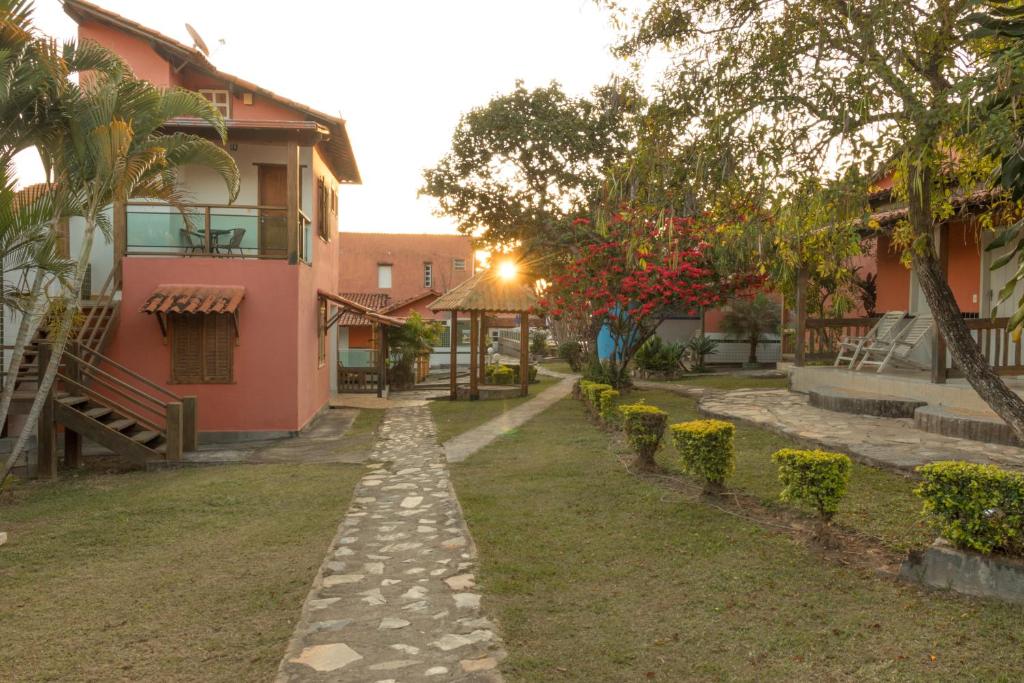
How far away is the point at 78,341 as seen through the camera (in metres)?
11.4

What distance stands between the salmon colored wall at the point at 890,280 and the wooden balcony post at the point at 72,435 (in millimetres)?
15096

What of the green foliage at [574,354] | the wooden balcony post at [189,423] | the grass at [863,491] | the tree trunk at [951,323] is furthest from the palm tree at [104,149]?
the green foliage at [574,354]

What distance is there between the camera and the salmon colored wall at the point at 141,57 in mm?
15008

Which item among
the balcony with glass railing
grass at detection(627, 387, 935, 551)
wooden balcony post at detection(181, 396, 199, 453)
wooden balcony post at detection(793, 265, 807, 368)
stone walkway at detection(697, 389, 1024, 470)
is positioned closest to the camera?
grass at detection(627, 387, 935, 551)

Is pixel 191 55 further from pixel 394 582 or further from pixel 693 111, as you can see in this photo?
pixel 394 582

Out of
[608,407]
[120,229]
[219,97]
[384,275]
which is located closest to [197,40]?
[219,97]

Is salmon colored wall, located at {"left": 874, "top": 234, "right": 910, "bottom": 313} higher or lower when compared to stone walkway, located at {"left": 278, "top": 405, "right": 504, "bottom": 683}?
higher

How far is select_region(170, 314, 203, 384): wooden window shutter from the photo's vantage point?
1288cm

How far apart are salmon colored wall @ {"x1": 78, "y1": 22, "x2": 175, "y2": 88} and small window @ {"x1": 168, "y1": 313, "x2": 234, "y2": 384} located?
18.0 ft

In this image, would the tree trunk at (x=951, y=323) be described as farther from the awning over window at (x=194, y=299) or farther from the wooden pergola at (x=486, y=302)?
the wooden pergola at (x=486, y=302)

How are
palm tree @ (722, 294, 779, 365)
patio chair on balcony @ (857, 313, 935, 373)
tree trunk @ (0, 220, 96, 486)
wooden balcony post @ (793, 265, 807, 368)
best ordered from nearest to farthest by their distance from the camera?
1. tree trunk @ (0, 220, 96, 486)
2. patio chair on balcony @ (857, 313, 935, 373)
3. wooden balcony post @ (793, 265, 807, 368)
4. palm tree @ (722, 294, 779, 365)

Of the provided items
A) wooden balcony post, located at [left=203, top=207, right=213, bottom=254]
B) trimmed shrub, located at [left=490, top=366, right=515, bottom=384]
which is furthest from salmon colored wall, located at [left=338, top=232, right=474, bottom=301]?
wooden balcony post, located at [left=203, top=207, right=213, bottom=254]

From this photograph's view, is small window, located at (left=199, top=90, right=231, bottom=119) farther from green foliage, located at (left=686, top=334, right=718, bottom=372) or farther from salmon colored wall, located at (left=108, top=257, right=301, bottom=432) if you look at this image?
green foliage, located at (left=686, top=334, right=718, bottom=372)

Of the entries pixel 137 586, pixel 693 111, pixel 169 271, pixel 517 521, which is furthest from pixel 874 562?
pixel 169 271
